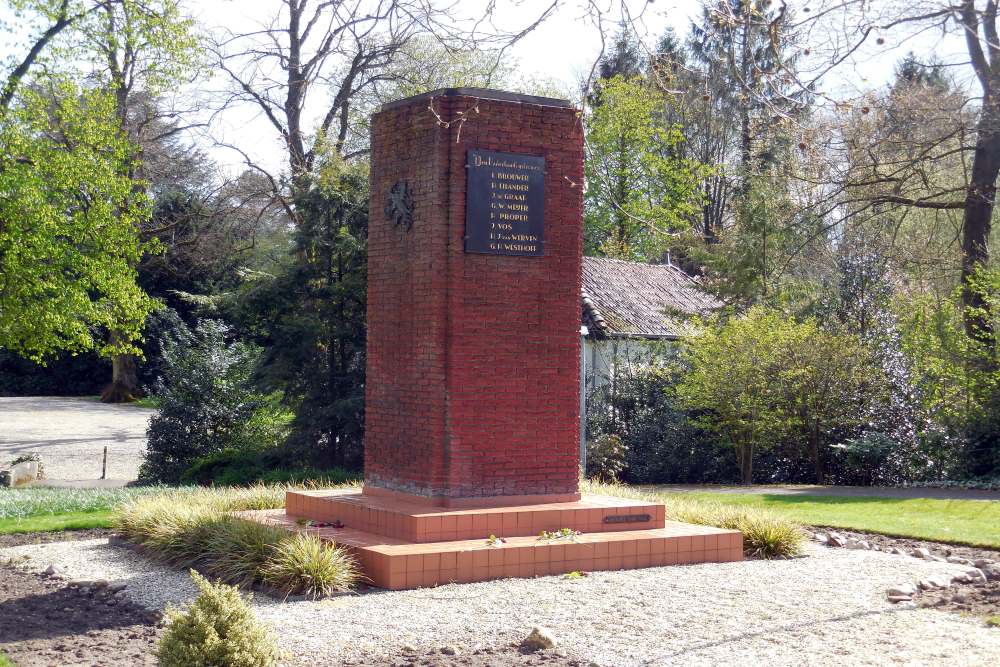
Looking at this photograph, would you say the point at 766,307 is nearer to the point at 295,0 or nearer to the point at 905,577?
the point at 905,577

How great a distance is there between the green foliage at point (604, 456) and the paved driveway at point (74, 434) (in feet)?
30.5

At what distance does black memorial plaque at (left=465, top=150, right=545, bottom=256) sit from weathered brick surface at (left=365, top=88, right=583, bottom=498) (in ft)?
0.30

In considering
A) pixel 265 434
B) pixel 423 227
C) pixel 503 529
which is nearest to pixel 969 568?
pixel 503 529

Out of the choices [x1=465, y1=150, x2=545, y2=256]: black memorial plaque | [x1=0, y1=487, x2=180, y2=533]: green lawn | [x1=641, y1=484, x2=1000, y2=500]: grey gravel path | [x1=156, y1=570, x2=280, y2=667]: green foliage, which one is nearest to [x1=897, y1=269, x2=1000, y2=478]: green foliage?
[x1=641, y1=484, x2=1000, y2=500]: grey gravel path

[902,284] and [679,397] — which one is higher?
[902,284]

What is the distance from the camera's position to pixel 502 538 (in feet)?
29.4

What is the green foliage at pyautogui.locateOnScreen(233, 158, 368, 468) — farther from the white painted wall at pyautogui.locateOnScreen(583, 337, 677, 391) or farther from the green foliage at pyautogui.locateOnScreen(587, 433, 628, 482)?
the white painted wall at pyautogui.locateOnScreen(583, 337, 677, 391)

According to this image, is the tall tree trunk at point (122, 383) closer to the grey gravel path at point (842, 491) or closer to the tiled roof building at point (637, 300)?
the tiled roof building at point (637, 300)

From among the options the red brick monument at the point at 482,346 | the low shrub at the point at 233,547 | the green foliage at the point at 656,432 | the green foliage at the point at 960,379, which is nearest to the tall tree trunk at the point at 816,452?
the green foliage at the point at 656,432

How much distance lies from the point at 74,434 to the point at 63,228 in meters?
13.3

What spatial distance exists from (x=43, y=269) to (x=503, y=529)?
12484 mm

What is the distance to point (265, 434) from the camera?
70.7ft

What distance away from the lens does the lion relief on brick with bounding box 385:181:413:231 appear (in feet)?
32.1

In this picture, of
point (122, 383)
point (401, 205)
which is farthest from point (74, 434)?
point (401, 205)
